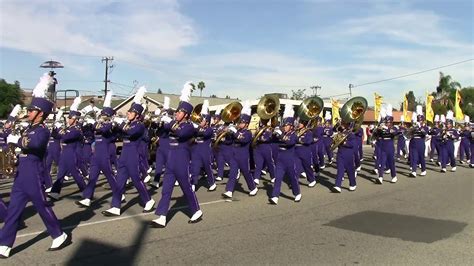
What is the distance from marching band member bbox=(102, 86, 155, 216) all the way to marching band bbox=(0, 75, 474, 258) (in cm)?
2

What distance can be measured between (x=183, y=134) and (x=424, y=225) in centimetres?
418

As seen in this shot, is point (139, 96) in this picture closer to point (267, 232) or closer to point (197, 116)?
point (267, 232)

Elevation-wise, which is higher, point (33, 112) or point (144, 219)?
point (33, 112)

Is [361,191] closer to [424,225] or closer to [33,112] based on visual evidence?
[424,225]

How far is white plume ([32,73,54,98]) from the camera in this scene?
20.6 ft

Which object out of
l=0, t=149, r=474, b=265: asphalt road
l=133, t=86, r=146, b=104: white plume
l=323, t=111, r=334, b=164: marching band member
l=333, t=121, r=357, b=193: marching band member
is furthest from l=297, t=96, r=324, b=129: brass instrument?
l=133, t=86, r=146, b=104: white plume

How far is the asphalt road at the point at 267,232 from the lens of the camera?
580cm

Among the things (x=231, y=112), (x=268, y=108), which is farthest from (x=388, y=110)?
(x=231, y=112)

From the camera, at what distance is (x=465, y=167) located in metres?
19.2

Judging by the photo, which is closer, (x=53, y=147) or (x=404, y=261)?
(x=404, y=261)

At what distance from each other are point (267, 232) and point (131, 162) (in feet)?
8.74

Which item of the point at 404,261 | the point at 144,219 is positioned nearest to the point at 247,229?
the point at 144,219

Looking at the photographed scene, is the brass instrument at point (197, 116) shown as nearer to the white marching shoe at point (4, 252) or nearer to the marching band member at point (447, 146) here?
the white marching shoe at point (4, 252)

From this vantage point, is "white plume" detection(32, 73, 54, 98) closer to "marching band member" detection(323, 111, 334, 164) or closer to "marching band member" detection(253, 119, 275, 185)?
"marching band member" detection(253, 119, 275, 185)
